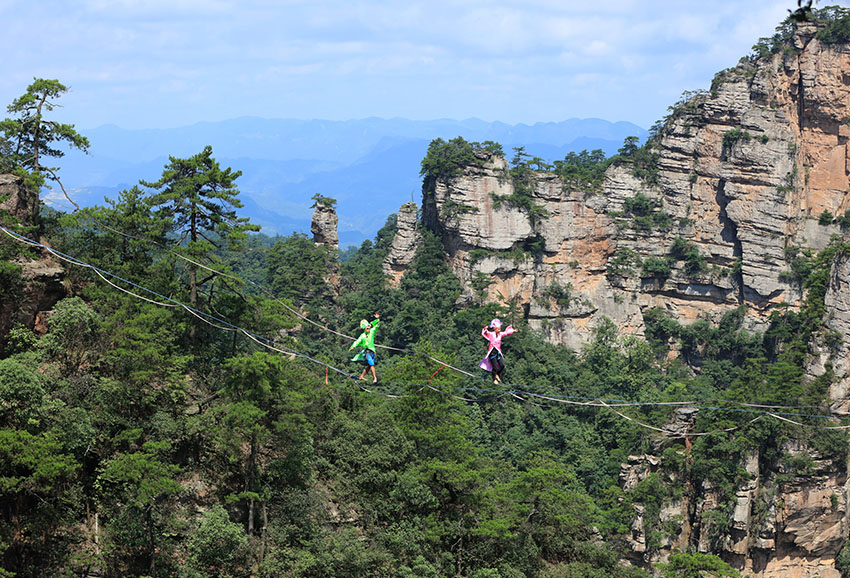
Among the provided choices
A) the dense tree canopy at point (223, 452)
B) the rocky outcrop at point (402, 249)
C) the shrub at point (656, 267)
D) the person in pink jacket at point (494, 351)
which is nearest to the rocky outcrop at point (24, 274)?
the dense tree canopy at point (223, 452)

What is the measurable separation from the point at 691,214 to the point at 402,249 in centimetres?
1735

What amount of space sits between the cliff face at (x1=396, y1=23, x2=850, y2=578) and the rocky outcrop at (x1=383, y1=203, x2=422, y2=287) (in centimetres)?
140

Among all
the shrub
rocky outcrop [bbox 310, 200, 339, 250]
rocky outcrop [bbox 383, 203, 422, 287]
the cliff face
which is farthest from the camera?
rocky outcrop [bbox 310, 200, 339, 250]

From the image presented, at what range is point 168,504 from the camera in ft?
50.5

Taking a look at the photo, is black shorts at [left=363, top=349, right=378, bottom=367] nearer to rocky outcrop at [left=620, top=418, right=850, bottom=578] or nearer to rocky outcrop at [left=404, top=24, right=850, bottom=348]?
rocky outcrop at [left=620, top=418, right=850, bottom=578]

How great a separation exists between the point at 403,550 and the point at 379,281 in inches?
1116

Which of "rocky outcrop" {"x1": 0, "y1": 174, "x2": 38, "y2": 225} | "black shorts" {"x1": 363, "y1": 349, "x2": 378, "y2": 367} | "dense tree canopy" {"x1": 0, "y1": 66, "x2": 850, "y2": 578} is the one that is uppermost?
"rocky outcrop" {"x1": 0, "y1": 174, "x2": 38, "y2": 225}

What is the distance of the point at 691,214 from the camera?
4581 cm

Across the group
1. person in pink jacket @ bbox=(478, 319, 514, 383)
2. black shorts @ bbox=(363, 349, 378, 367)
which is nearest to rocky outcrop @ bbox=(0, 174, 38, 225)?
black shorts @ bbox=(363, 349, 378, 367)

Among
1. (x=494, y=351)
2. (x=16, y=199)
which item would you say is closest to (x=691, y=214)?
(x=494, y=351)

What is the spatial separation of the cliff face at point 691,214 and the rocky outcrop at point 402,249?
1.40 m

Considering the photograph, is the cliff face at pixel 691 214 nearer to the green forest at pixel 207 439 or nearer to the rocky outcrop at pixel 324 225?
the rocky outcrop at pixel 324 225

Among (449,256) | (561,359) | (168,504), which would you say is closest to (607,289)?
(561,359)

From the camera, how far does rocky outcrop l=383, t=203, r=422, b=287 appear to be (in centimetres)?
4578
